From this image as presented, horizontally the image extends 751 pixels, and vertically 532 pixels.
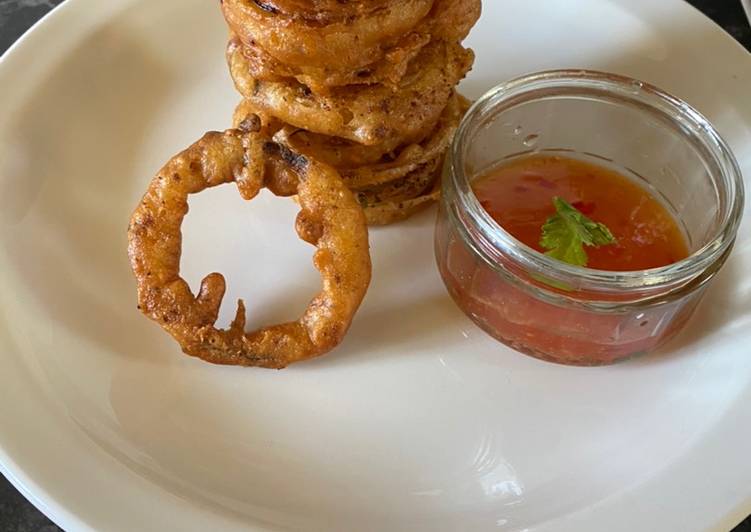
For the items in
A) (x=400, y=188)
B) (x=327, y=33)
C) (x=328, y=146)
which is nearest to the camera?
(x=327, y=33)

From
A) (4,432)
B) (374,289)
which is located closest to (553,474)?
(374,289)

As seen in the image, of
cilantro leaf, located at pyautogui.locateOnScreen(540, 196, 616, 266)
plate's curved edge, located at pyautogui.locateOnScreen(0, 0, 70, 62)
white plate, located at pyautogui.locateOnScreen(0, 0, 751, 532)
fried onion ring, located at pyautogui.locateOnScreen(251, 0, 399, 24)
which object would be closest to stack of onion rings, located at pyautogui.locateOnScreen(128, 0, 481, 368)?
fried onion ring, located at pyautogui.locateOnScreen(251, 0, 399, 24)

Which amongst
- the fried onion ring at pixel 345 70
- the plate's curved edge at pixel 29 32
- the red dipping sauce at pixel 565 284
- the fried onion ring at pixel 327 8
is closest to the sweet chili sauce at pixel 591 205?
the red dipping sauce at pixel 565 284

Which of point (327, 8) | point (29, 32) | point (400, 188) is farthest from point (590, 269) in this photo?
point (29, 32)

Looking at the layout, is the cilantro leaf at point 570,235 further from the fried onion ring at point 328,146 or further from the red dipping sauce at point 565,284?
the fried onion ring at point 328,146

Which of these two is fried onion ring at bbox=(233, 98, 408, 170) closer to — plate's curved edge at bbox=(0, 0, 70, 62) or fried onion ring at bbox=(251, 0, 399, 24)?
fried onion ring at bbox=(251, 0, 399, 24)

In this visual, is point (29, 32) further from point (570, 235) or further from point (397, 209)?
point (570, 235)

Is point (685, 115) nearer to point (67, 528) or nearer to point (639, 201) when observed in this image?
point (639, 201)

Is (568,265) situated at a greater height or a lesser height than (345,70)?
lesser
